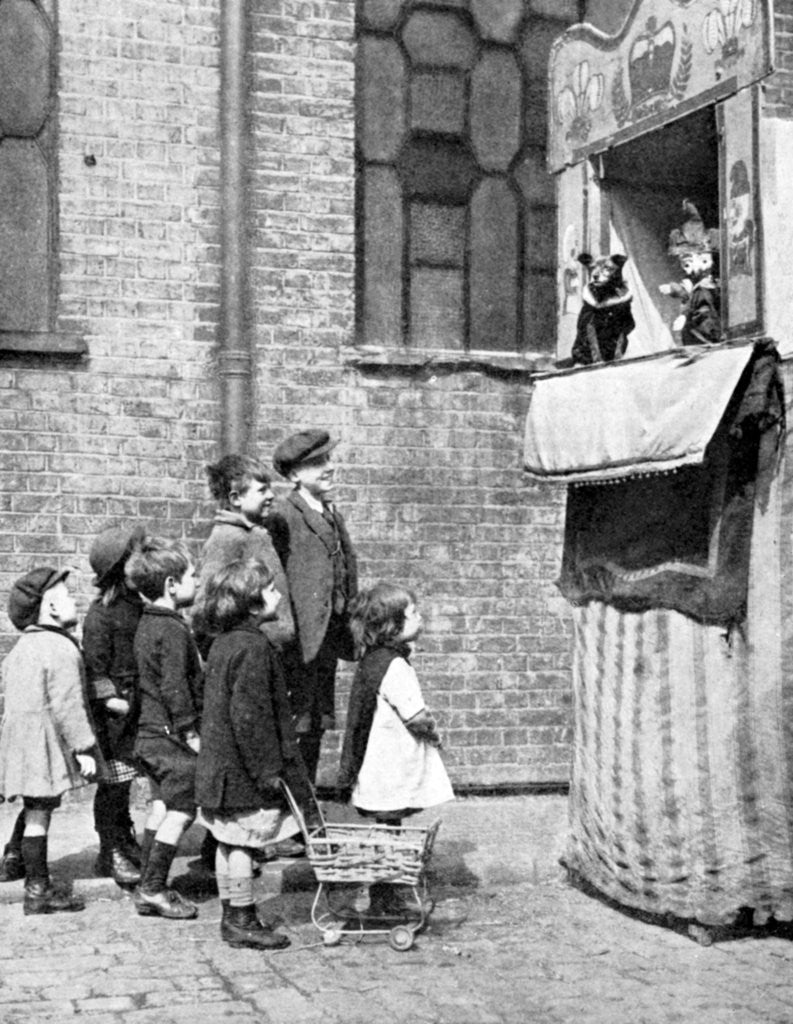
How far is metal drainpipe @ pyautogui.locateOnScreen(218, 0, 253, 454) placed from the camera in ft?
27.2

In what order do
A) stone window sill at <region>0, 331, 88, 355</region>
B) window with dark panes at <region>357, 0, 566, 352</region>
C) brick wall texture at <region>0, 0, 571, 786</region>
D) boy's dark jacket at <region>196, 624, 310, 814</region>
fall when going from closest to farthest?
boy's dark jacket at <region>196, 624, 310, 814</region> < stone window sill at <region>0, 331, 88, 355</region> < brick wall texture at <region>0, 0, 571, 786</region> < window with dark panes at <region>357, 0, 566, 352</region>

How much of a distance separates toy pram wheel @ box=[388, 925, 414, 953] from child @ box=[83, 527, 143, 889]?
4.29ft

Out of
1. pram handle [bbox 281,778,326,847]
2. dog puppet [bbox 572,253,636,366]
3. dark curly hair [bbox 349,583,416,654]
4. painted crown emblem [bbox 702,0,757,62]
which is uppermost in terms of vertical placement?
painted crown emblem [bbox 702,0,757,62]

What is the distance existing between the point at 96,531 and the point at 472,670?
85.7 inches

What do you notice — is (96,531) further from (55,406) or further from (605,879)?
(605,879)

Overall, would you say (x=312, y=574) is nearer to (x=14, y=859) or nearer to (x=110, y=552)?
(x=110, y=552)

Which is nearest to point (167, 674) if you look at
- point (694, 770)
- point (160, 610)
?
point (160, 610)

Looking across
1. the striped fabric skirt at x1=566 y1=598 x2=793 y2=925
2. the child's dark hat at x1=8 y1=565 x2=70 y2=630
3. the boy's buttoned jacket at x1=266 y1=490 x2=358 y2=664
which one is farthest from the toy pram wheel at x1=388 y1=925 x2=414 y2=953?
the child's dark hat at x1=8 y1=565 x2=70 y2=630

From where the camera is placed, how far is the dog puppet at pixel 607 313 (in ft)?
21.1

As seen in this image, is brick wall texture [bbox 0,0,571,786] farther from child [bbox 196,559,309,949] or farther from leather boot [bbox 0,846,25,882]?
child [bbox 196,559,309,949]

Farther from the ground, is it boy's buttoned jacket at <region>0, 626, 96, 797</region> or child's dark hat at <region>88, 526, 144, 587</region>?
child's dark hat at <region>88, 526, 144, 587</region>

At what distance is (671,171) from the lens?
6641mm

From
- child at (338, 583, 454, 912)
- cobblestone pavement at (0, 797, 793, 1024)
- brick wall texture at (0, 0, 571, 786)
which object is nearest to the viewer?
cobblestone pavement at (0, 797, 793, 1024)

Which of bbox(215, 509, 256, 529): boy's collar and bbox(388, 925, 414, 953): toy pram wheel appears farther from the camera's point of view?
bbox(215, 509, 256, 529): boy's collar
